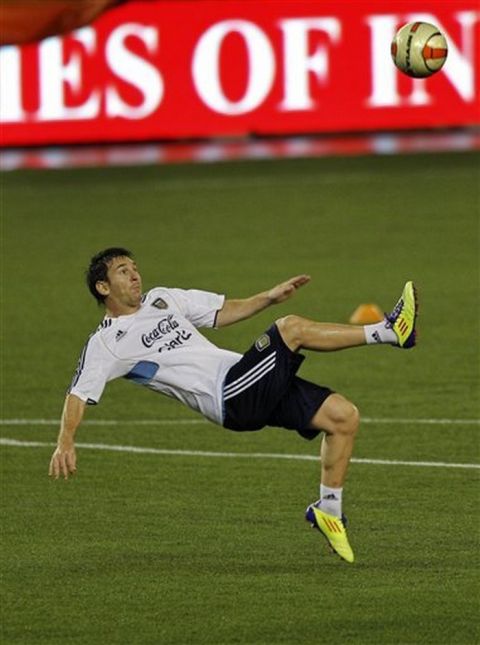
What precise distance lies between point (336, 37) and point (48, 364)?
1287 cm

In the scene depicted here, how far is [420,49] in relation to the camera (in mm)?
15984

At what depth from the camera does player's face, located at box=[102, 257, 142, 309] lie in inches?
464

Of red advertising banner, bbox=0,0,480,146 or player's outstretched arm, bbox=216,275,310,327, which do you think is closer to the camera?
player's outstretched arm, bbox=216,275,310,327

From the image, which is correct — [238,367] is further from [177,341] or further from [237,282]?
[237,282]

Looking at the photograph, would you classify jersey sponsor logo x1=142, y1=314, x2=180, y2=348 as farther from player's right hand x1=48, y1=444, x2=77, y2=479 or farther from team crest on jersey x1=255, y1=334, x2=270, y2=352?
player's right hand x1=48, y1=444, x2=77, y2=479

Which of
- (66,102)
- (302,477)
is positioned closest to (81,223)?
(66,102)

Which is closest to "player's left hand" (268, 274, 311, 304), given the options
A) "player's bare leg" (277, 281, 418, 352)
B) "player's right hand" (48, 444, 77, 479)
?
"player's bare leg" (277, 281, 418, 352)

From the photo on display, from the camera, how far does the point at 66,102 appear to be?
30625mm

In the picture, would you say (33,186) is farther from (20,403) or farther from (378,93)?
(20,403)

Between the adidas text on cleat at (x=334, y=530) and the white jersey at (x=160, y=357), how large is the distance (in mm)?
842

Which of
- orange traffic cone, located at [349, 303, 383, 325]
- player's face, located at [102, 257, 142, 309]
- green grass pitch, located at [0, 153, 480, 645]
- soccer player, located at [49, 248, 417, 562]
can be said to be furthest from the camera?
orange traffic cone, located at [349, 303, 383, 325]

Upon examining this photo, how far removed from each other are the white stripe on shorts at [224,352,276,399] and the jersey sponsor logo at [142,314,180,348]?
0.51m

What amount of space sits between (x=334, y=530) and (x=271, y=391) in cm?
86

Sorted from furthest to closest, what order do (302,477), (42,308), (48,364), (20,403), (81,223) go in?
(81,223), (42,308), (48,364), (20,403), (302,477)
